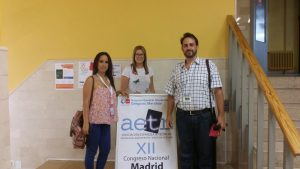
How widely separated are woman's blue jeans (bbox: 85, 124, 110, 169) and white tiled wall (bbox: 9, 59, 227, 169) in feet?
2.90

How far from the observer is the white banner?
11.6 ft

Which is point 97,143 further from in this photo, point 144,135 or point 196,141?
point 196,141

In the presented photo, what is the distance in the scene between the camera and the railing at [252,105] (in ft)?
7.32

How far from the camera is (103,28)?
430cm

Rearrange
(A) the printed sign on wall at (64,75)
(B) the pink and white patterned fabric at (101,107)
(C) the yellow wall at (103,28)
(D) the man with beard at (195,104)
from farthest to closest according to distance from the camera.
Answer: (A) the printed sign on wall at (64,75), (C) the yellow wall at (103,28), (B) the pink and white patterned fabric at (101,107), (D) the man with beard at (195,104)

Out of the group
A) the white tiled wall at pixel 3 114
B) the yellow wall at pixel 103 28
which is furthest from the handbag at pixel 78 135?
the yellow wall at pixel 103 28

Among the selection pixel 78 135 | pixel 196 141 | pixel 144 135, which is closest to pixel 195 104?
pixel 196 141

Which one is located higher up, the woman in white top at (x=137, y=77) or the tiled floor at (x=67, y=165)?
the woman in white top at (x=137, y=77)

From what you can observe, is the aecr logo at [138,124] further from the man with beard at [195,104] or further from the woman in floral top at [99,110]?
the man with beard at [195,104]

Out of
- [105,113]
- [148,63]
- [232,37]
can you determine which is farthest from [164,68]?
[105,113]

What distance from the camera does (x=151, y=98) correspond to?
3.59 metres

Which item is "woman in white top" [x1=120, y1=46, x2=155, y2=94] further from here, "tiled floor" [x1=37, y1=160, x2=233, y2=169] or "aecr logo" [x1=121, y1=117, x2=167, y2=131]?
"tiled floor" [x1=37, y1=160, x2=233, y2=169]

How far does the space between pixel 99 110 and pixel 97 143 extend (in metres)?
0.32

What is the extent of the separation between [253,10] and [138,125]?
3.62 meters
